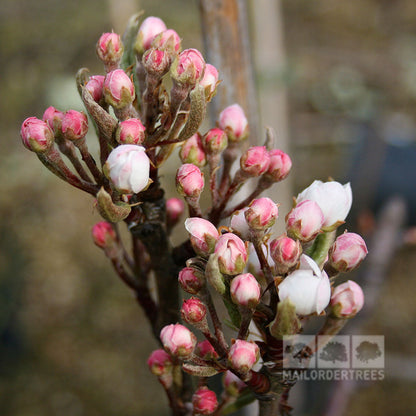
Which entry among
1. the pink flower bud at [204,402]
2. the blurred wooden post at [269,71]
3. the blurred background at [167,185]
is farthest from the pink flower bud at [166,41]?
the blurred wooden post at [269,71]

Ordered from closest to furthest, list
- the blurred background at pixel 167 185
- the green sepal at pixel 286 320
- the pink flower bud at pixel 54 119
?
the green sepal at pixel 286 320 < the pink flower bud at pixel 54 119 < the blurred background at pixel 167 185

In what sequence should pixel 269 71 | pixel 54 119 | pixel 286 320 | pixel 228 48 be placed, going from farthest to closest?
pixel 269 71, pixel 228 48, pixel 54 119, pixel 286 320

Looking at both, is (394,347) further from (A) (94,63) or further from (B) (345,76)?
(A) (94,63)

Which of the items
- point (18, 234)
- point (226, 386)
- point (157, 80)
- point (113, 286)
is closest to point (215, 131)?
point (157, 80)

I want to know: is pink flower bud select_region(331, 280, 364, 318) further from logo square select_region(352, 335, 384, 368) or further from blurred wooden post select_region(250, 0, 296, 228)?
blurred wooden post select_region(250, 0, 296, 228)

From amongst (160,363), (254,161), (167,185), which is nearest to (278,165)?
(254,161)

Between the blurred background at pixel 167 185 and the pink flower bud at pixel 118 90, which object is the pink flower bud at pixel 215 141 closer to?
the pink flower bud at pixel 118 90

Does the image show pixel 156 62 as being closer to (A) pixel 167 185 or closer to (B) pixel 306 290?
(B) pixel 306 290
